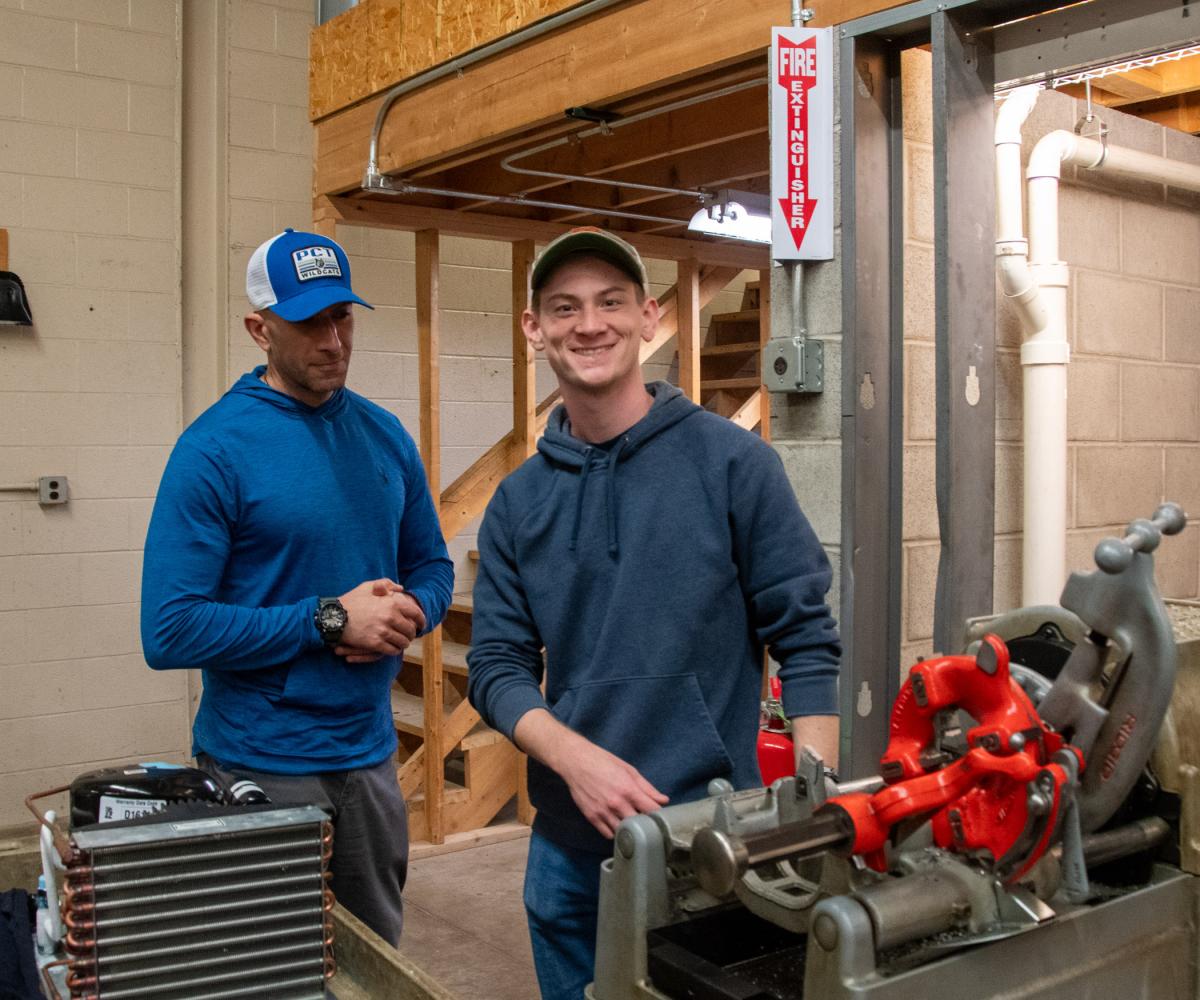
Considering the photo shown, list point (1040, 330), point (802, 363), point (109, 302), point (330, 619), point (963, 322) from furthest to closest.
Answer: point (109, 302), point (1040, 330), point (802, 363), point (963, 322), point (330, 619)

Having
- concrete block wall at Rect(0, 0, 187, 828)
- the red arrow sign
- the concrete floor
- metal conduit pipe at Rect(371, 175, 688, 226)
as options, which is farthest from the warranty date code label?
concrete block wall at Rect(0, 0, 187, 828)

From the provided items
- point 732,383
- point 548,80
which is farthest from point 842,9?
point 732,383

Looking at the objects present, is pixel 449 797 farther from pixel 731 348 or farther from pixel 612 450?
pixel 612 450

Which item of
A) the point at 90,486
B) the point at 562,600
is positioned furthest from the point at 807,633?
the point at 90,486

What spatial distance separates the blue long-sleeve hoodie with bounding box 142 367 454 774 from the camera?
6.56ft

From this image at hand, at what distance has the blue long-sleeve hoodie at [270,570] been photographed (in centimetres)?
200

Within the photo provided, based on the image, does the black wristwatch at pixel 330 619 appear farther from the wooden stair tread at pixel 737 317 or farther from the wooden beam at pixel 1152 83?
the wooden stair tread at pixel 737 317

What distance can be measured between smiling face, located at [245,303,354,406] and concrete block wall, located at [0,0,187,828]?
274 centimetres

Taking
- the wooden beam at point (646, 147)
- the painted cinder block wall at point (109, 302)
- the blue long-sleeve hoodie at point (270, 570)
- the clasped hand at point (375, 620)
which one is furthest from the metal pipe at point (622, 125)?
the painted cinder block wall at point (109, 302)

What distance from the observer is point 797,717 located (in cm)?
156

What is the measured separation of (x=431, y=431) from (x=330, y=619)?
255cm

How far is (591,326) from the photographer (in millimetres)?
1583

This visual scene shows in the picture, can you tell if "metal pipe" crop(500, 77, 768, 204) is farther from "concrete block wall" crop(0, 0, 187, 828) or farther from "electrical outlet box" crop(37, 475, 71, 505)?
"electrical outlet box" crop(37, 475, 71, 505)

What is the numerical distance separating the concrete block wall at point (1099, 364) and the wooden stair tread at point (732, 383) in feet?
8.81
